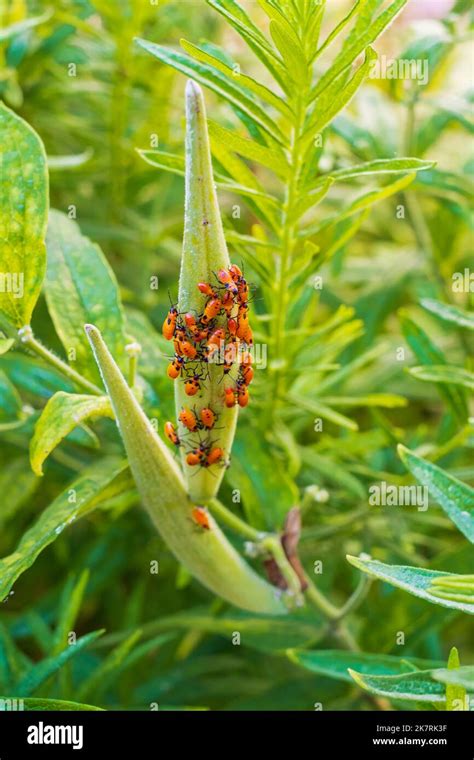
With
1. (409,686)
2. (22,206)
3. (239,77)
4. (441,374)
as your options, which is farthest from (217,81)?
(409,686)

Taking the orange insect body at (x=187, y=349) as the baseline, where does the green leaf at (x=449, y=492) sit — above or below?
below

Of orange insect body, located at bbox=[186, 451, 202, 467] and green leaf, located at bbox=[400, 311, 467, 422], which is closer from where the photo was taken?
orange insect body, located at bbox=[186, 451, 202, 467]

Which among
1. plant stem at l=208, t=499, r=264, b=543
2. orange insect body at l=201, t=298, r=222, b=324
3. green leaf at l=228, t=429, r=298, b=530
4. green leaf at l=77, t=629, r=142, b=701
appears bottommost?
green leaf at l=77, t=629, r=142, b=701

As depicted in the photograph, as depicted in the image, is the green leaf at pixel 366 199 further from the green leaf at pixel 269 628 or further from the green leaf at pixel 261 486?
the green leaf at pixel 269 628

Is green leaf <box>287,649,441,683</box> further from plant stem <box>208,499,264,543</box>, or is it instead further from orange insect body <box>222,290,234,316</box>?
orange insect body <box>222,290,234,316</box>

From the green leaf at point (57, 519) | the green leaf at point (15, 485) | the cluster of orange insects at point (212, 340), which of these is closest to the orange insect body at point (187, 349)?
the cluster of orange insects at point (212, 340)

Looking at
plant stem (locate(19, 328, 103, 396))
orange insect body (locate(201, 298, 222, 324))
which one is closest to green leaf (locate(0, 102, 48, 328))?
plant stem (locate(19, 328, 103, 396))
